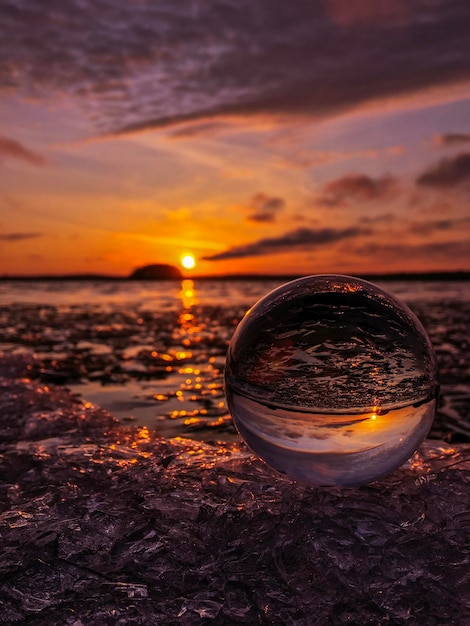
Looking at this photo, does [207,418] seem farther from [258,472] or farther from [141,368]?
[141,368]

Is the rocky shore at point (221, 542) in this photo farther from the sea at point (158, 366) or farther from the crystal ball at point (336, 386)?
the sea at point (158, 366)

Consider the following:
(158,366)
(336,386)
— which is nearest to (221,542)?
(336,386)

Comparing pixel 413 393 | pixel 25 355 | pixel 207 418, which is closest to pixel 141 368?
pixel 25 355

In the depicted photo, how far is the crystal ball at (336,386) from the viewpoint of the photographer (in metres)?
2.90

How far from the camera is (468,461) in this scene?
3.51 m

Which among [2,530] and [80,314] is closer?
[2,530]

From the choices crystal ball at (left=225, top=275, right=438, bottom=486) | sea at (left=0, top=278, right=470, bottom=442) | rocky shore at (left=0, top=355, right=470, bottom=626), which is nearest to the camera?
rocky shore at (left=0, top=355, right=470, bottom=626)

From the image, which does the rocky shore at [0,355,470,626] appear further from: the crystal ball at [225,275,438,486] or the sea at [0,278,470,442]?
the sea at [0,278,470,442]

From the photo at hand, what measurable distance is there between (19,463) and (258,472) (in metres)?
1.56

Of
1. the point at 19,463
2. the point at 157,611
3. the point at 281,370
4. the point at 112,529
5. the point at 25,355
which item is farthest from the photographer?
the point at 25,355

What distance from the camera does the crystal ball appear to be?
290 centimetres

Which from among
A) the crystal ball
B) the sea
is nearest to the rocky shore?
the crystal ball

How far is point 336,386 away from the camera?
9.52 ft

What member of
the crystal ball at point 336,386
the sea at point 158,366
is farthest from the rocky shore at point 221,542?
the sea at point 158,366
